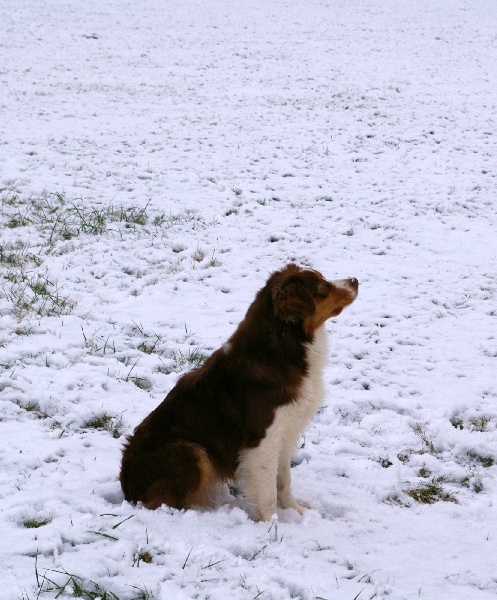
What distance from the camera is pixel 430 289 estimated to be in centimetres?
767

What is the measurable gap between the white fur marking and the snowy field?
0.61 feet

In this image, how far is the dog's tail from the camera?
3551mm

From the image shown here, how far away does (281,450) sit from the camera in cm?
404

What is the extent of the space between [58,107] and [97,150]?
4.14 metres

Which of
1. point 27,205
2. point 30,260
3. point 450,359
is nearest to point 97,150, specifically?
point 27,205

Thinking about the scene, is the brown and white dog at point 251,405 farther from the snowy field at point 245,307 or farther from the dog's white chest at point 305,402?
the snowy field at point 245,307

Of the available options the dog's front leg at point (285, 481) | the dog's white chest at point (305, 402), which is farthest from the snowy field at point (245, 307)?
the dog's white chest at point (305, 402)

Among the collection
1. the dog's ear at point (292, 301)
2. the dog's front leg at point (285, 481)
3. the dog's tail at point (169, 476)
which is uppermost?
the dog's ear at point (292, 301)

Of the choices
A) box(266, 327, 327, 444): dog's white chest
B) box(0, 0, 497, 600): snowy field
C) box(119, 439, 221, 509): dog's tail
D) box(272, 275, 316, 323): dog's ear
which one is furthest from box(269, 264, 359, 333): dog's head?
box(0, 0, 497, 600): snowy field

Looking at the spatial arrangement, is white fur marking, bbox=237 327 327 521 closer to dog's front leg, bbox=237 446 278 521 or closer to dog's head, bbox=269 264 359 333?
dog's front leg, bbox=237 446 278 521

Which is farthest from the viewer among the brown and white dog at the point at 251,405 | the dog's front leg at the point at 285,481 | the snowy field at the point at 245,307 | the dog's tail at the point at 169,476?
the dog's front leg at the point at 285,481

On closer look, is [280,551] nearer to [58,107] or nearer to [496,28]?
[58,107]

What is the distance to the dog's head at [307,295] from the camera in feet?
12.7

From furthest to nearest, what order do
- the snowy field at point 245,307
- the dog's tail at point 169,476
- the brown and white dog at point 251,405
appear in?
the brown and white dog at point 251,405, the dog's tail at point 169,476, the snowy field at point 245,307
